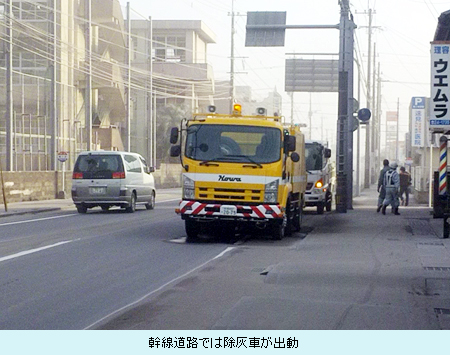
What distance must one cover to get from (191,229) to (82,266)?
483cm

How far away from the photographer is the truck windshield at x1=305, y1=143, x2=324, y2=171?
92.0 feet

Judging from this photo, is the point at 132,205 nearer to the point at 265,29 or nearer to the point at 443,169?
the point at 265,29

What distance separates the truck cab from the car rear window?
6.26 meters

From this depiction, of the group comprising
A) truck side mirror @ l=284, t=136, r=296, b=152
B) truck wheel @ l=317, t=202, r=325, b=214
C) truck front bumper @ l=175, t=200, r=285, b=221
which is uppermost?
truck side mirror @ l=284, t=136, r=296, b=152

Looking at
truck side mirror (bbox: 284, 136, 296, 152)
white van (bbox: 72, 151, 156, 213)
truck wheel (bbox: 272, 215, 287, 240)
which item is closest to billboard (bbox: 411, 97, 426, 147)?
white van (bbox: 72, 151, 156, 213)

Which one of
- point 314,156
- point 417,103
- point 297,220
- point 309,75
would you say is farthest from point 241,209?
point 309,75

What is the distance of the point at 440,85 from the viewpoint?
17.7m

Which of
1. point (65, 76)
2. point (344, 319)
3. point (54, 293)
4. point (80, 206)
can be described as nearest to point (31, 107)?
point (65, 76)

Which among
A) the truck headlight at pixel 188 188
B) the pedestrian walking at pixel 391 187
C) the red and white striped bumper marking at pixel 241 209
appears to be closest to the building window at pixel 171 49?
the pedestrian walking at pixel 391 187

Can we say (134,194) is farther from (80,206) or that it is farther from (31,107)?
(31,107)

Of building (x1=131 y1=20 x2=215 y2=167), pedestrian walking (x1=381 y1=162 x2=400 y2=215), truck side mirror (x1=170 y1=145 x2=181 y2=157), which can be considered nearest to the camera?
truck side mirror (x1=170 y1=145 x2=181 y2=157)

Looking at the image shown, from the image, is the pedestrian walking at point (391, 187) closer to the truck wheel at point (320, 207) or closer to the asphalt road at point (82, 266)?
the truck wheel at point (320, 207)

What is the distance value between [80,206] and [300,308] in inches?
761

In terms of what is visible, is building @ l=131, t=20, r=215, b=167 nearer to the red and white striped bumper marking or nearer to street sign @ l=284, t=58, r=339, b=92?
street sign @ l=284, t=58, r=339, b=92
